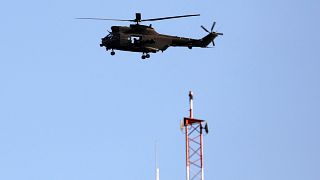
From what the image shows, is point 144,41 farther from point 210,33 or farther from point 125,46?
point 210,33

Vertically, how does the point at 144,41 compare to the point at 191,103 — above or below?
above

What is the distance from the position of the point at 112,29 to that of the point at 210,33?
1864 cm

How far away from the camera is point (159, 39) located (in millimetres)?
138125

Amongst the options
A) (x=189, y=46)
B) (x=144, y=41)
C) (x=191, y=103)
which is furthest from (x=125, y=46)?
(x=191, y=103)

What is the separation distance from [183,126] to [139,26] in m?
52.8

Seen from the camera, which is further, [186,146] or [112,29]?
[112,29]

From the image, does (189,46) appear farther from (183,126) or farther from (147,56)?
(183,126)

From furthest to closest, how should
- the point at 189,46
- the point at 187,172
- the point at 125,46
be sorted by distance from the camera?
1. the point at 189,46
2. the point at 125,46
3. the point at 187,172

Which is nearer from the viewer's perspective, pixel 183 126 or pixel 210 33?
pixel 183 126

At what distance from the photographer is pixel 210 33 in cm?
14762

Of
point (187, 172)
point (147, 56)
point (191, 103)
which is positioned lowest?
point (187, 172)

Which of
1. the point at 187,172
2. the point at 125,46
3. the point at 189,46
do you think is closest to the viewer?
the point at 187,172

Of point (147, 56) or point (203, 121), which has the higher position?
point (147, 56)

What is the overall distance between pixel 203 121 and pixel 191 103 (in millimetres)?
2927
